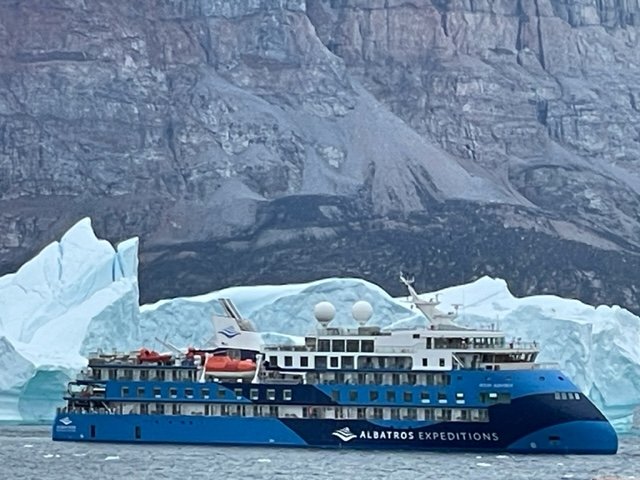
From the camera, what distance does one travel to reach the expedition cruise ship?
73.8 meters

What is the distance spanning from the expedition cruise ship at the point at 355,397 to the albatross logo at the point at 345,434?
0.11ft

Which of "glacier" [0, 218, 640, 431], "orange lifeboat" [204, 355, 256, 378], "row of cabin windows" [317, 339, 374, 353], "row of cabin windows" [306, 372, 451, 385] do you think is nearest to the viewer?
"row of cabin windows" [306, 372, 451, 385]

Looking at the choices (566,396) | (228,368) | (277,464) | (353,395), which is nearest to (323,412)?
(353,395)

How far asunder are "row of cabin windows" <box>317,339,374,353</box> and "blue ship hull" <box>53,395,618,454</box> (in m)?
2.36

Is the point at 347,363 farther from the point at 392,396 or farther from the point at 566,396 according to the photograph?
the point at 566,396

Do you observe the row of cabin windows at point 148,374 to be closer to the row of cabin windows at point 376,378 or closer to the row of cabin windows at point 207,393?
the row of cabin windows at point 207,393

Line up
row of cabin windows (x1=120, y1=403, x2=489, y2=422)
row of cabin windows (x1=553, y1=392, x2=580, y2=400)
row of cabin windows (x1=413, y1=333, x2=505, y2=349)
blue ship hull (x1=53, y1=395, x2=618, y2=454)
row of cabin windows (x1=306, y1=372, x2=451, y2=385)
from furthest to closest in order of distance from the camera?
1. row of cabin windows (x1=413, y1=333, x2=505, y2=349)
2. row of cabin windows (x1=306, y1=372, x2=451, y2=385)
3. row of cabin windows (x1=120, y1=403, x2=489, y2=422)
4. blue ship hull (x1=53, y1=395, x2=618, y2=454)
5. row of cabin windows (x1=553, y1=392, x2=580, y2=400)

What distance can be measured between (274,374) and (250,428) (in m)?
1.95

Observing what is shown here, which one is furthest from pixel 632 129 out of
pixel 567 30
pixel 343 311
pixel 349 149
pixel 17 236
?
pixel 343 311

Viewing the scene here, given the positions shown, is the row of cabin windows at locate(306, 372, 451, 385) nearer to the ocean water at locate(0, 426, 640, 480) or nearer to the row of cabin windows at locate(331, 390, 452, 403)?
the row of cabin windows at locate(331, 390, 452, 403)

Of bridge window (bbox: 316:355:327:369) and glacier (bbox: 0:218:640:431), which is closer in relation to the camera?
bridge window (bbox: 316:355:327:369)

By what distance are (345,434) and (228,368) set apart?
4.65 m

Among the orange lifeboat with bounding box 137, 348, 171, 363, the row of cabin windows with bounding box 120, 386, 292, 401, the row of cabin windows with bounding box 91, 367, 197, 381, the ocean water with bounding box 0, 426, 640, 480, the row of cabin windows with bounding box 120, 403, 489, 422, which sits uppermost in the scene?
the orange lifeboat with bounding box 137, 348, 171, 363

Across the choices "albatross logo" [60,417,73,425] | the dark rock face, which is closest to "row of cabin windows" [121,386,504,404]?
"albatross logo" [60,417,73,425]
